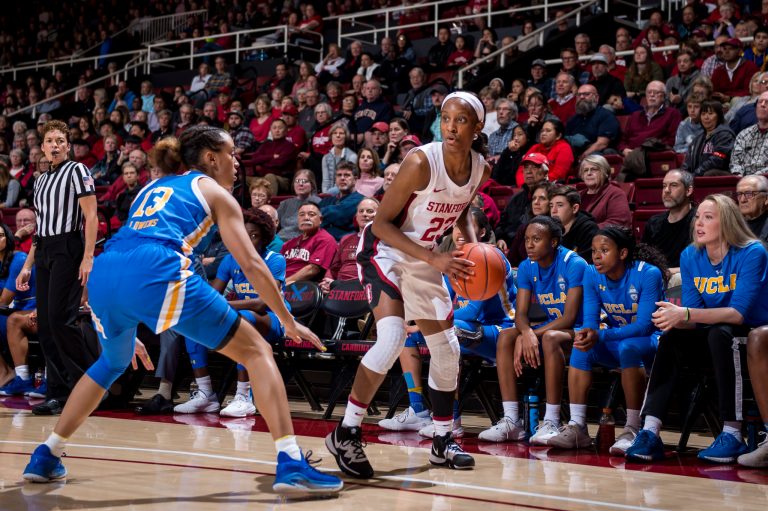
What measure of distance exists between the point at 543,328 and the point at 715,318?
1086 mm

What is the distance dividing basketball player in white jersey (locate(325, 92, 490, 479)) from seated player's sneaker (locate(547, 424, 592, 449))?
90cm

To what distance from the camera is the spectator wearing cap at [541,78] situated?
10.5 metres

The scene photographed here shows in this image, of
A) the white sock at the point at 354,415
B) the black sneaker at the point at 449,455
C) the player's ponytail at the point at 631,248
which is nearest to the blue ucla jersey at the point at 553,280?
the player's ponytail at the point at 631,248

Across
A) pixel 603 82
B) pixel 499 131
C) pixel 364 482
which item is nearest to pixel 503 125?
pixel 499 131

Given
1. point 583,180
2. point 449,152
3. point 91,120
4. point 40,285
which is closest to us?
point 449,152

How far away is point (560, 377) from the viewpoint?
517 centimetres

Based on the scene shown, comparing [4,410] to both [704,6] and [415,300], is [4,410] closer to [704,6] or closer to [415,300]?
[415,300]

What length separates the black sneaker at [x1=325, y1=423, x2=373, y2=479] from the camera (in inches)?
152

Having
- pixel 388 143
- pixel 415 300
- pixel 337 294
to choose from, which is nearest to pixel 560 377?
pixel 415 300

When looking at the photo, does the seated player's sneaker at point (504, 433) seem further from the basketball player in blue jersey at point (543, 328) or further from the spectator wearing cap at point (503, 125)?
the spectator wearing cap at point (503, 125)

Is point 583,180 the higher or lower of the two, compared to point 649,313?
higher

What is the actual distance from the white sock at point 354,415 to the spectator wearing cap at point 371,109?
22.7ft

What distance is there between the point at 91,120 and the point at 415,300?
12.6 meters

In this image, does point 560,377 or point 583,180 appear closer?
point 560,377
